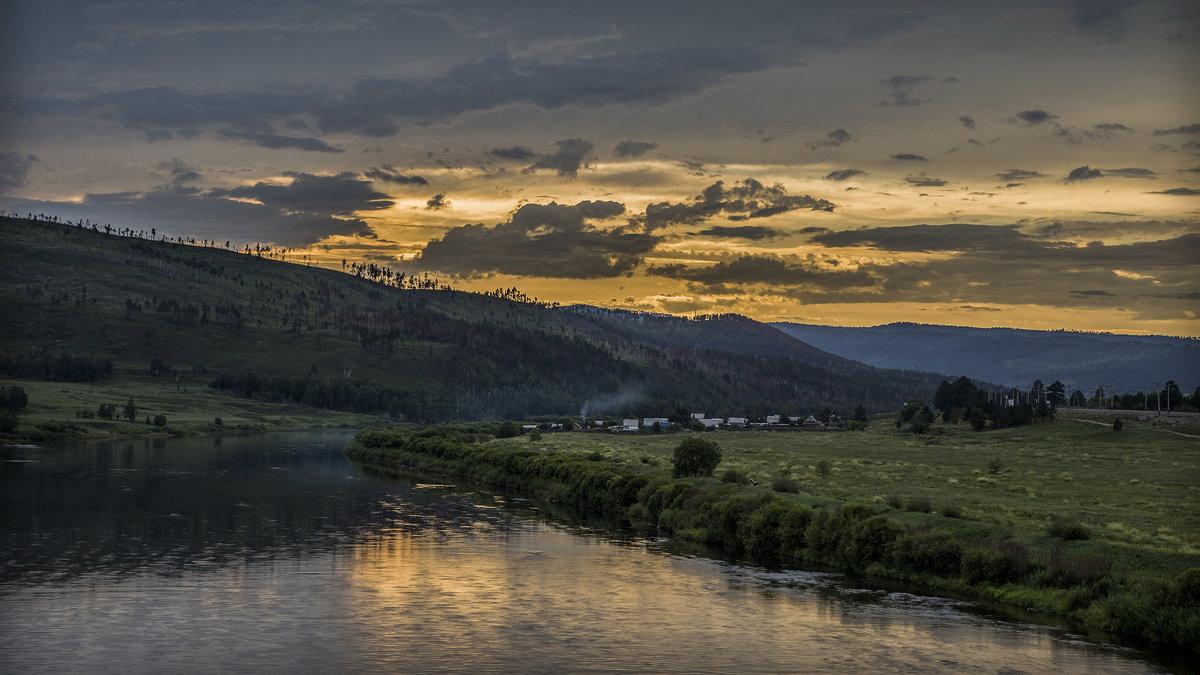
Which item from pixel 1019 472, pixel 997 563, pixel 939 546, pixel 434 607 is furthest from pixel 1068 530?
pixel 1019 472

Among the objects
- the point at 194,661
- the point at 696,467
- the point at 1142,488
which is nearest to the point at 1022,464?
the point at 1142,488

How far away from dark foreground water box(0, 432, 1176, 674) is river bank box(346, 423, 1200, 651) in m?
2.32

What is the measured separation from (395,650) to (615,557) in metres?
22.2

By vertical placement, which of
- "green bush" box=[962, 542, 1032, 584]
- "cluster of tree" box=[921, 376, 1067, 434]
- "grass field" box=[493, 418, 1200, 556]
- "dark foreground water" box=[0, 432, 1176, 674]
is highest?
"cluster of tree" box=[921, 376, 1067, 434]

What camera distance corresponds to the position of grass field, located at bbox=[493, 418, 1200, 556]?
186ft

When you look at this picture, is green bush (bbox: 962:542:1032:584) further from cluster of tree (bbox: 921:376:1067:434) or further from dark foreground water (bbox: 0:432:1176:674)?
cluster of tree (bbox: 921:376:1067:434)

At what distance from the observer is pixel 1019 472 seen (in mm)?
94438

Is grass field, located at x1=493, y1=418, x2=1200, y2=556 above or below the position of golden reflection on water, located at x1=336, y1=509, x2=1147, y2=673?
above

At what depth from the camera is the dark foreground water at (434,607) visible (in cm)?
3359

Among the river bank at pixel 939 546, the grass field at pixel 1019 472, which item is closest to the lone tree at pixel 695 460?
the grass field at pixel 1019 472

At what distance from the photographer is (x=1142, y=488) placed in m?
77.9

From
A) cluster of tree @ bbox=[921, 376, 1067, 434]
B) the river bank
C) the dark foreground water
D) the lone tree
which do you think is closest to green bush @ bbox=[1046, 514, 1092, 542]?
the river bank

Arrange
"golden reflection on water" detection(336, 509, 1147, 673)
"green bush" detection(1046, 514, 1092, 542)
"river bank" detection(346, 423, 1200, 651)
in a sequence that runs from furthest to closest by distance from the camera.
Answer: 1. "green bush" detection(1046, 514, 1092, 542)
2. "river bank" detection(346, 423, 1200, 651)
3. "golden reflection on water" detection(336, 509, 1147, 673)

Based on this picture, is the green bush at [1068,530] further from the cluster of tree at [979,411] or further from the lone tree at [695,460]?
the cluster of tree at [979,411]
